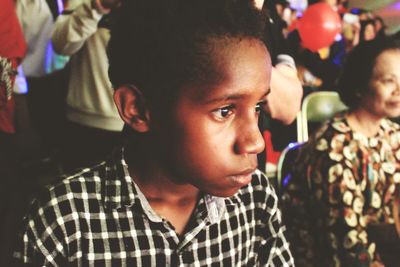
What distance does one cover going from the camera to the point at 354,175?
6.38ft

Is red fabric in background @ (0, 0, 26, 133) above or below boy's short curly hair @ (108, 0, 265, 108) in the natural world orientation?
below

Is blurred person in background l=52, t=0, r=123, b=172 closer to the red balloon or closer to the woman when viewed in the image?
the woman

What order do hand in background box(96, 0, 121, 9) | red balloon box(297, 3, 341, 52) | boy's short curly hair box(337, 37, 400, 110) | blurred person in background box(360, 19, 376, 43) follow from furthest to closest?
blurred person in background box(360, 19, 376, 43), red balloon box(297, 3, 341, 52), boy's short curly hair box(337, 37, 400, 110), hand in background box(96, 0, 121, 9)

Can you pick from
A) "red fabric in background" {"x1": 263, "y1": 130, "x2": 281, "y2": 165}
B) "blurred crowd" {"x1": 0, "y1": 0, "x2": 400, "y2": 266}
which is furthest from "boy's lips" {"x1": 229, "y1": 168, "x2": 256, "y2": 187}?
"red fabric in background" {"x1": 263, "y1": 130, "x2": 281, "y2": 165}

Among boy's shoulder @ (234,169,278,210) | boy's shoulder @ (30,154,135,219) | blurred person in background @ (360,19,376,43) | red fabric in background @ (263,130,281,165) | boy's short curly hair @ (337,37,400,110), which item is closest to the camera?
boy's shoulder @ (30,154,135,219)

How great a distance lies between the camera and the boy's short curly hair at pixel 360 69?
202 cm

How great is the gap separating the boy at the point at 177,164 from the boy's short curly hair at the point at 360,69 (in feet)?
4.01

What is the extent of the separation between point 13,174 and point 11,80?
416 mm

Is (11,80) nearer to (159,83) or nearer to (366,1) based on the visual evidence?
(159,83)

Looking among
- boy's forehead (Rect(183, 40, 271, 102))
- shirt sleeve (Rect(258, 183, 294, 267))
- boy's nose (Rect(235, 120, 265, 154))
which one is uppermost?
boy's forehead (Rect(183, 40, 271, 102))

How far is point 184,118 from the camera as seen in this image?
0.76 metres

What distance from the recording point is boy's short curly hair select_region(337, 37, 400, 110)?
6.62ft

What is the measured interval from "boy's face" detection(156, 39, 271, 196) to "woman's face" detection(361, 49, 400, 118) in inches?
53.6

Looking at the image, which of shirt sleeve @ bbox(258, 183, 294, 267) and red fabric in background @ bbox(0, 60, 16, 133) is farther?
red fabric in background @ bbox(0, 60, 16, 133)
